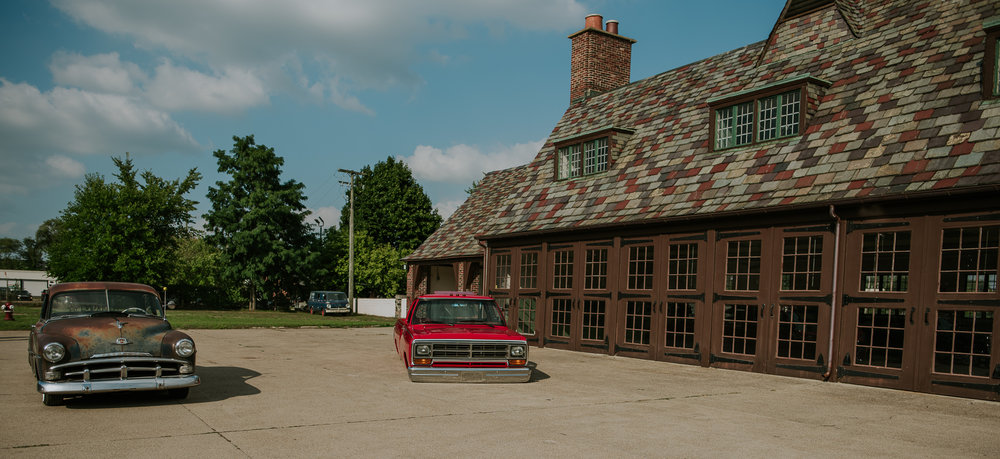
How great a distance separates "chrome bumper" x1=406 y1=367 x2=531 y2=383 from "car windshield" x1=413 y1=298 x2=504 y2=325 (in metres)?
1.48

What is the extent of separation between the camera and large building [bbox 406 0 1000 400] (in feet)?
35.6

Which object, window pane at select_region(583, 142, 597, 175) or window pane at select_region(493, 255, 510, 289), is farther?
window pane at select_region(493, 255, 510, 289)

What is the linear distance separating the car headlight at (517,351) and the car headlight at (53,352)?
6139 mm

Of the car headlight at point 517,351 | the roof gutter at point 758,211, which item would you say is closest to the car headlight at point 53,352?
the car headlight at point 517,351

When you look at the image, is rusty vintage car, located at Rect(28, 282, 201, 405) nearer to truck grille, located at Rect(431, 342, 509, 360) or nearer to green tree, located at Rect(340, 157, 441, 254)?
truck grille, located at Rect(431, 342, 509, 360)

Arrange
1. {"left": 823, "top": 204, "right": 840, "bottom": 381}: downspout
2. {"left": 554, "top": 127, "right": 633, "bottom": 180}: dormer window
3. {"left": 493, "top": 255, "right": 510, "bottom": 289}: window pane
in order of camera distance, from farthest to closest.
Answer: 1. {"left": 493, "top": 255, "right": 510, "bottom": 289}: window pane
2. {"left": 554, "top": 127, "right": 633, "bottom": 180}: dormer window
3. {"left": 823, "top": 204, "right": 840, "bottom": 381}: downspout

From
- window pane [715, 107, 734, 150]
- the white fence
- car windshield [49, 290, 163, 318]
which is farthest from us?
the white fence

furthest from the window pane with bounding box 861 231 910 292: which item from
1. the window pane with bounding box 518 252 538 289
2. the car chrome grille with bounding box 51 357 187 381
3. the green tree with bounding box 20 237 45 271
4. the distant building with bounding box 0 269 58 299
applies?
the green tree with bounding box 20 237 45 271

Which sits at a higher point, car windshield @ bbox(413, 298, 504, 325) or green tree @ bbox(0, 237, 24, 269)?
car windshield @ bbox(413, 298, 504, 325)

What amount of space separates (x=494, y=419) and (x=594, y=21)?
1868cm

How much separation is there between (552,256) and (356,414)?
454 inches

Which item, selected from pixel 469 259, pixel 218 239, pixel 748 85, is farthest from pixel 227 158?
pixel 748 85

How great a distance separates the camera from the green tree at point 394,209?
58844 millimetres

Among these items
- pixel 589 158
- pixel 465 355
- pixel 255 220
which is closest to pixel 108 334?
pixel 465 355
